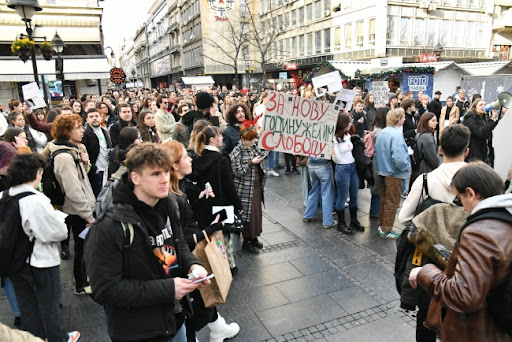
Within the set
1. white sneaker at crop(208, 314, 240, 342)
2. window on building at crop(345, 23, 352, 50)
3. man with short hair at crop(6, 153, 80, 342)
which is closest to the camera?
man with short hair at crop(6, 153, 80, 342)

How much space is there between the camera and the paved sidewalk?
11.5ft

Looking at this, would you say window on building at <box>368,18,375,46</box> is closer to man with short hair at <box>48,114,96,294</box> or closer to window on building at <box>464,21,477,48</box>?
window on building at <box>464,21,477,48</box>

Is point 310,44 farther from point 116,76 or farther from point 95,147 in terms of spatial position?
point 95,147

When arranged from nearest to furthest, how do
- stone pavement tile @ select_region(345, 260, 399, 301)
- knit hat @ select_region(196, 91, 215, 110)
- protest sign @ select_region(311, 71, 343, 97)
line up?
stone pavement tile @ select_region(345, 260, 399, 301) < knit hat @ select_region(196, 91, 215, 110) < protest sign @ select_region(311, 71, 343, 97)

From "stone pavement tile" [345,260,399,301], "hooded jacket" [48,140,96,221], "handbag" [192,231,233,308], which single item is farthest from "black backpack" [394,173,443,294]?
"hooded jacket" [48,140,96,221]

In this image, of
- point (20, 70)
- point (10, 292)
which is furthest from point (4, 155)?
point (20, 70)

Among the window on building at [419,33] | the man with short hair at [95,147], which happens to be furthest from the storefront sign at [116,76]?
the window on building at [419,33]

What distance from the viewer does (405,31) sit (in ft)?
111

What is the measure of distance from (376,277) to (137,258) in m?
3.36

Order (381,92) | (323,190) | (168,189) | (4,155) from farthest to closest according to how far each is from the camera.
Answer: (381,92)
(323,190)
(4,155)
(168,189)

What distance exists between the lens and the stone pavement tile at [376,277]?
13.5 feet

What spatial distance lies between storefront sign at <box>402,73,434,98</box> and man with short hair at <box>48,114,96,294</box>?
14.8 metres

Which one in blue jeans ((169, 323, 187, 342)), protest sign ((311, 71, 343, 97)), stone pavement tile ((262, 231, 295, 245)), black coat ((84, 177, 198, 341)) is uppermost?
protest sign ((311, 71, 343, 97))

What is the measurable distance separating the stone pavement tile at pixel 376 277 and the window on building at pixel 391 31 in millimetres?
33269
